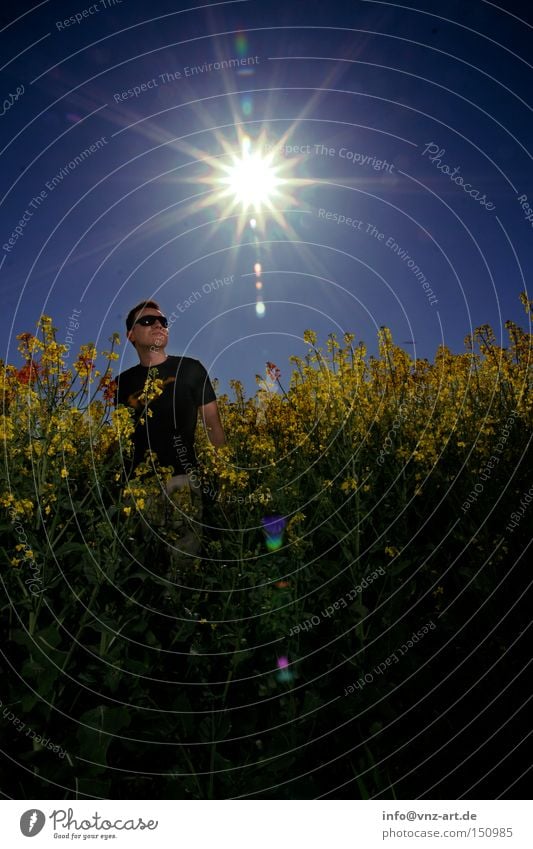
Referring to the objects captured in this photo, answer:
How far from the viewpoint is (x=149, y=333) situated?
5840 millimetres

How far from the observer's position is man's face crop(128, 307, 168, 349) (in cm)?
581

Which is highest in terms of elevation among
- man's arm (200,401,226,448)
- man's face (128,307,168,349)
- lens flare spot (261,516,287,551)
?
man's face (128,307,168,349)

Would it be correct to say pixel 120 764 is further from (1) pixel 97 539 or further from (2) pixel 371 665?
(2) pixel 371 665

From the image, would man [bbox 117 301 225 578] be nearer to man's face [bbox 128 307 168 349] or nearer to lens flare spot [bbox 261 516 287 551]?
man's face [bbox 128 307 168 349]

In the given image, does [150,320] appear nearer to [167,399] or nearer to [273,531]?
[167,399]

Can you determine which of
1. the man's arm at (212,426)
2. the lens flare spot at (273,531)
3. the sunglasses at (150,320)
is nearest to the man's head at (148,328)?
the sunglasses at (150,320)

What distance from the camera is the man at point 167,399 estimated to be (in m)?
5.37

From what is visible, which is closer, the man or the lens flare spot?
the lens flare spot

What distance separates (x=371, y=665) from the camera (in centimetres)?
340

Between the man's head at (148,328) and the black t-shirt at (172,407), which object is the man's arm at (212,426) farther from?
the man's head at (148,328)

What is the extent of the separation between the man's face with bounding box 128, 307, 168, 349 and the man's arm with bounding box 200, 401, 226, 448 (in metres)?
0.83

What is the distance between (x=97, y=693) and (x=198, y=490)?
2482 millimetres

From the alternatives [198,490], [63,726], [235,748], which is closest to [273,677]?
[235,748]

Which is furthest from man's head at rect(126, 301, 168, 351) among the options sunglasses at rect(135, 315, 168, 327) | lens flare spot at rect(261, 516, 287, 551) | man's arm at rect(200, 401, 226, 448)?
lens flare spot at rect(261, 516, 287, 551)
